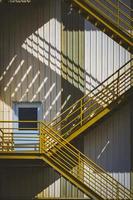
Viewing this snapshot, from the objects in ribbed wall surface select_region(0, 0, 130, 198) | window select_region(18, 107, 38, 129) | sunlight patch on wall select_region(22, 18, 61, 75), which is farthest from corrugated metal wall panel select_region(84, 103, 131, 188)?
sunlight patch on wall select_region(22, 18, 61, 75)

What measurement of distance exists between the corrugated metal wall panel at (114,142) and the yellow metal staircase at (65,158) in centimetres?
56

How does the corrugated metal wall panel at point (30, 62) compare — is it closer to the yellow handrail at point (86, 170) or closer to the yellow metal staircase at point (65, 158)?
the yellow metal staircase at point (65, 158)

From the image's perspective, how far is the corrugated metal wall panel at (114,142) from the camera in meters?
22.0

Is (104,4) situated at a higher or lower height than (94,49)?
higher

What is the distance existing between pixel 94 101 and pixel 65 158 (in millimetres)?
2702

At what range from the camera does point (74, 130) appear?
20.9m

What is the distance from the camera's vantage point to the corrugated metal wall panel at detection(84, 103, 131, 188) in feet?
72.3

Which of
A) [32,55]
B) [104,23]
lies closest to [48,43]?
[32,55]

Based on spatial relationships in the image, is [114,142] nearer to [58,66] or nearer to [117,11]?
[58,66]

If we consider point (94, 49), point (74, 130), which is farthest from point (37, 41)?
point (74, 130)

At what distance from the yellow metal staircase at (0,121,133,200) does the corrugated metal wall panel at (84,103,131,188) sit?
22.2 inches

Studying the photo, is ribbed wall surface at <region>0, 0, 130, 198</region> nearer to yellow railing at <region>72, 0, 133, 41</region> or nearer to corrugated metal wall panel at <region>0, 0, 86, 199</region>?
corrugated metal wall panel at <region>0, 0, 86, 199</region>

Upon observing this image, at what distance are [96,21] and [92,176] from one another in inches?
255

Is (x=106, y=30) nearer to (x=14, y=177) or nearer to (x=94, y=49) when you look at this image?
(x=94, y=49)
